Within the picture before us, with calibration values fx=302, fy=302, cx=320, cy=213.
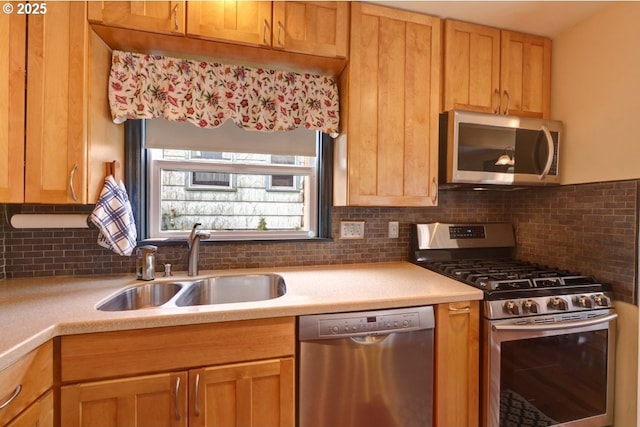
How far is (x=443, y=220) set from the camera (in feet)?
→ 6.75

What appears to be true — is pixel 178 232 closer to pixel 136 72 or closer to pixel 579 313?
pixel 136 72

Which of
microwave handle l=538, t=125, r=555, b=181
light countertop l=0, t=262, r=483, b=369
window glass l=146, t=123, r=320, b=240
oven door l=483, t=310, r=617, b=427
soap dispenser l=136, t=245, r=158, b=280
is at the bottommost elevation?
oven door l=483, t=310, r=617, b=427

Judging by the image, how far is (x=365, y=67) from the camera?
1592mm

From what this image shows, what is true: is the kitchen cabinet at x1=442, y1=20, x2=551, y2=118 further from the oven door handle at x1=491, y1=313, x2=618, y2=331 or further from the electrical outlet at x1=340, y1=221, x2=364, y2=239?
the oven door handle at x1=491, y1=313, x2=618, y2=331

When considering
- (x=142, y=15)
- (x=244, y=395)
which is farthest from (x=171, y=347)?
(x=142, y=15)

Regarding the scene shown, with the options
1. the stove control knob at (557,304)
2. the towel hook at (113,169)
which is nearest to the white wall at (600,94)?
the stove control knob at (557,304)

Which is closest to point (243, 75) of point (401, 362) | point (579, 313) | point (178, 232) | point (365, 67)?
point (365, 67)

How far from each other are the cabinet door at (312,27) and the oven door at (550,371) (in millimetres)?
1519

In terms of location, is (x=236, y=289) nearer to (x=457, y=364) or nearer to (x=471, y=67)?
(x=457, y=364)

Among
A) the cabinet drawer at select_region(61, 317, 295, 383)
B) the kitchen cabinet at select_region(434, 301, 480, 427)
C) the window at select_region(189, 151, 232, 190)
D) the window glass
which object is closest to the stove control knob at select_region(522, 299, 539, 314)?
the kitchen cabinet at select_region(434, 301, 480, 427)

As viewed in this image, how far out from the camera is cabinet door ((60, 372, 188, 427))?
0.98 m

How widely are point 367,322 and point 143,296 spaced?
1054mm

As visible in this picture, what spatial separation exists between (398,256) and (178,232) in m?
1.37

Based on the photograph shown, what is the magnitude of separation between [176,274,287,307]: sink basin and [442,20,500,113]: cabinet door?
1375 millimetres
